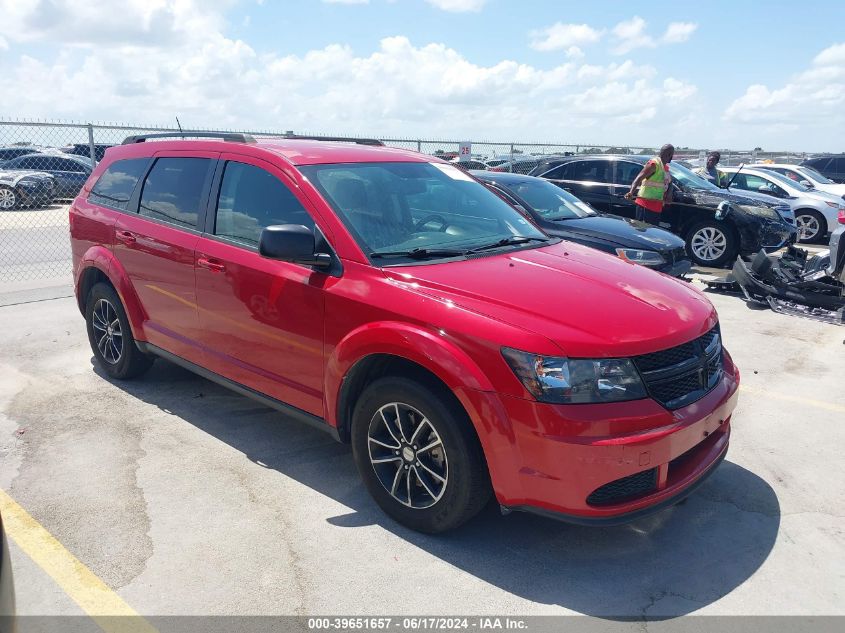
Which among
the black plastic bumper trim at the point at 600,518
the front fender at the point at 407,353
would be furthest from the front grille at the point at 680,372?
the front fender at the point at 407,353

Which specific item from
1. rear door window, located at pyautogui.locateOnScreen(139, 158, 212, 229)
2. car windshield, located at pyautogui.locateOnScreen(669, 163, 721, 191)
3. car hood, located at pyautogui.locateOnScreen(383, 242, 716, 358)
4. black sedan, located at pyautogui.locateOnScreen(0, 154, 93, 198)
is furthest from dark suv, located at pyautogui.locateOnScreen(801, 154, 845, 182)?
rear door window, located at pyautogui.locateOnScreen(139, 158, 212, 229)

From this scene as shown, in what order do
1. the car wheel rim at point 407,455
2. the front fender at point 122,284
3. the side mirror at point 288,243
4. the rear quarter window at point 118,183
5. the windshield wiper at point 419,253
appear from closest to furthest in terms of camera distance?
the car wheel rim at point 407,455 < the side mirror at point 288,243 < the windshield wiper at point 419,253 < the front fender at point 122,284 < the rear quarter window at point 118,183

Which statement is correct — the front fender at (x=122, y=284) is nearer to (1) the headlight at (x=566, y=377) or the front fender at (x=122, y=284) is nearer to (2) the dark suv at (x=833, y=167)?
(1) the headlight at (x=566, y=377)

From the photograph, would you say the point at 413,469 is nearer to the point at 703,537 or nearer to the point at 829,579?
the point at 703,537

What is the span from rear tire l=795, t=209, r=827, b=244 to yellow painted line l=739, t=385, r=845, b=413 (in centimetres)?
1107

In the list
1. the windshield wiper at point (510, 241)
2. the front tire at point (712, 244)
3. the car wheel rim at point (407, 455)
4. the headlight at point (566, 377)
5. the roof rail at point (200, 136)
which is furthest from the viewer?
the front tire at point (712, 244)

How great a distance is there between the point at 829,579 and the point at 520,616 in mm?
1461

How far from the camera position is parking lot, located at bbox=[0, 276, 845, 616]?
303 cm

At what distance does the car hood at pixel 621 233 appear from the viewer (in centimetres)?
821

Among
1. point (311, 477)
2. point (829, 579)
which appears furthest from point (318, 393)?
point (829, 579)

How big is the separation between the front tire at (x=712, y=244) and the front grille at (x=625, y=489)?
927 cm

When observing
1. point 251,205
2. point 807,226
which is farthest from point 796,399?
point 807,226

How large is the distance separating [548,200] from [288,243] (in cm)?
597

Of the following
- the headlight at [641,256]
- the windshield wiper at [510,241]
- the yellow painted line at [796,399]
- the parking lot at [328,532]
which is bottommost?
the parking lot at [328,532]
